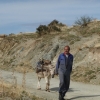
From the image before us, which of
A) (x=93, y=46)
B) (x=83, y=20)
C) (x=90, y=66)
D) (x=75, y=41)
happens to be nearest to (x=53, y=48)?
(x=75, y=41)

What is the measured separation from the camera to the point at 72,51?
1321 inches

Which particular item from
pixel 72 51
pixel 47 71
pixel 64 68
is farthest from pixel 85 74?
pixel 64 68

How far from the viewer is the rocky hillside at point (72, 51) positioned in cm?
2596

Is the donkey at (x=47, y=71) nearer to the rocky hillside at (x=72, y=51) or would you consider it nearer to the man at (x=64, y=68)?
the man at (x=64, y=68)

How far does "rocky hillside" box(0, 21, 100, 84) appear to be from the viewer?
25964 millimetres

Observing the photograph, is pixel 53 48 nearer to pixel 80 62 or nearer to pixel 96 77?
pixel 80 62

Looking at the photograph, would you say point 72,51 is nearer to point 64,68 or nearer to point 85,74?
point 85,74

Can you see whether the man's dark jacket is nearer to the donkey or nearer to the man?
the man

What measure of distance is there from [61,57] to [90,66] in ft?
44.3

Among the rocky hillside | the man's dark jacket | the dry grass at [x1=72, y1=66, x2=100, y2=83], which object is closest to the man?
the man's dark jacket

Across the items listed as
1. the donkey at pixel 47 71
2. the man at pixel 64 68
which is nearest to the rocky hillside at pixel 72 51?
the donkey at pixel 47 71

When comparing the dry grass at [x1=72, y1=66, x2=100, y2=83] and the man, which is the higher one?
the man

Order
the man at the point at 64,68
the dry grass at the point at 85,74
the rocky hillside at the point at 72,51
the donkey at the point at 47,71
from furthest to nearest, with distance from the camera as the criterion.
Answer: the rocky hillside at the point at 72,51
the dry grass at the point at 85,74
the donkey at the point at 47,71
the man at the point at 64,68

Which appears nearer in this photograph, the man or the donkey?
the man
